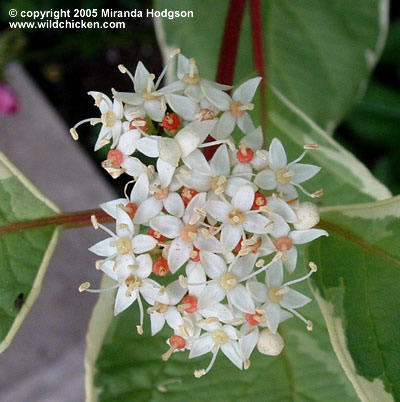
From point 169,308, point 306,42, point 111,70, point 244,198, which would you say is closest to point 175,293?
point 169,308

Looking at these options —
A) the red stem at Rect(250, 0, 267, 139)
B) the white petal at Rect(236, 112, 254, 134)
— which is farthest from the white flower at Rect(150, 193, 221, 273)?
the red stem at Rect(250, 0, 267, 139)

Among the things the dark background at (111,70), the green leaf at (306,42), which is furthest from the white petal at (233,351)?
the dark background at (111,70)

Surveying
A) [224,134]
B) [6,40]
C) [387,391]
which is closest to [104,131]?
[224,134]

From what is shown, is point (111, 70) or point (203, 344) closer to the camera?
point (203, 344)

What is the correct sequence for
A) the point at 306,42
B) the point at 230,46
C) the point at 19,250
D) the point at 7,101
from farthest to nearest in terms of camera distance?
1. the point at 7,101
2. the point at 306,42
3. the point at 230,46
4. the point at 19,250

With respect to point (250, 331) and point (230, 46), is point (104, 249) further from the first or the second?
point (230, 46)

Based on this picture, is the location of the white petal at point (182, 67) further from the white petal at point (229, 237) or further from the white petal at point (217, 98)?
the white petal at point (229, 237)

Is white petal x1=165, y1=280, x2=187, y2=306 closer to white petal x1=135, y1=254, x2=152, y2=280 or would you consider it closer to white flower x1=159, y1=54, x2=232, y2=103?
white petal x1=135, y1=254, x2=152, y2=280
